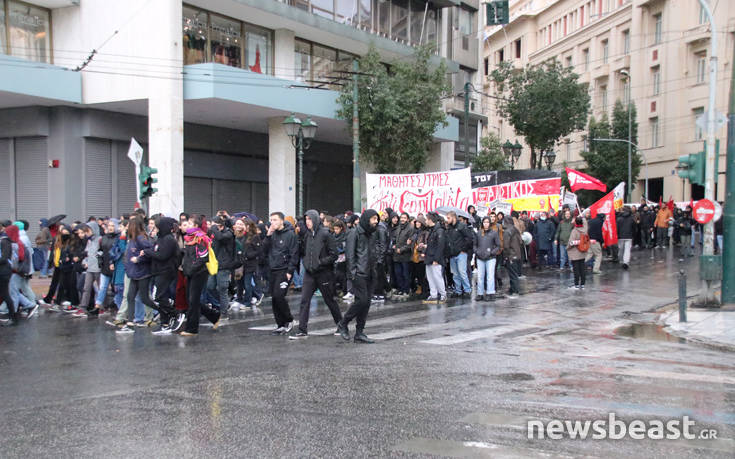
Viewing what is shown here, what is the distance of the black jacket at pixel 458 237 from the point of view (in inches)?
571

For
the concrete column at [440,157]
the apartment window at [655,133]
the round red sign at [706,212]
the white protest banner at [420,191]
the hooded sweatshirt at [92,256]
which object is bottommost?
the hooded sweatshirt at [92,256]

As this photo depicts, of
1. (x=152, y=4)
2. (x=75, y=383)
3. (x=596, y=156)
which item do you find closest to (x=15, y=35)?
(x=152, y=4)

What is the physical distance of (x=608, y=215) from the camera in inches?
844

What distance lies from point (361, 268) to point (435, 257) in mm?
4678

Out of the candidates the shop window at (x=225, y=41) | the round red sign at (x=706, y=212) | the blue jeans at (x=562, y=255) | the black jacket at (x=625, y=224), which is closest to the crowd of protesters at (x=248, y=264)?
the blue jeans at (x=562, y=255)

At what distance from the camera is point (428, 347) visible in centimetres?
923

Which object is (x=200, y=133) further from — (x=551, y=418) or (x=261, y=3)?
(x=551, y=418)

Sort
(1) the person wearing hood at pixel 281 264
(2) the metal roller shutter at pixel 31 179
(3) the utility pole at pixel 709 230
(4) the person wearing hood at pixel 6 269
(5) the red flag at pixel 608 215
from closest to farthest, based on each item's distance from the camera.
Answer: (1) the person wearing hood at pixel 281 264 < (4) the person wearing hood at pixel 6 269 < (3) the utility pole at pixel 709 230 < (5) the red flag at pixel 608 215 < (2) the metal roller shutter at pixel 31 179

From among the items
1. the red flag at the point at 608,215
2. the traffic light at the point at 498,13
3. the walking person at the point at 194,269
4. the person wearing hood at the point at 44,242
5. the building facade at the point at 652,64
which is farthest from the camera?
the building facade at the point at 652,64

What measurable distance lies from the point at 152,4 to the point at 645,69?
128ft

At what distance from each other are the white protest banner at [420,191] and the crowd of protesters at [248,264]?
2.08ft

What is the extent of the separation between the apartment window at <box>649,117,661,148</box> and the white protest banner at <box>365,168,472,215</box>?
116 ft

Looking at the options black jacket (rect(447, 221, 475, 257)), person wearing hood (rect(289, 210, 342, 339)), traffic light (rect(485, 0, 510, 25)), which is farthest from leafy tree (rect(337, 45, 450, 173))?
person wearing hood (rect(289, 210, 342, 339))
